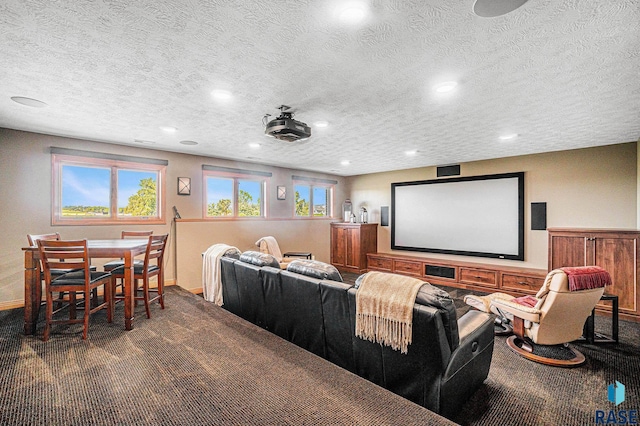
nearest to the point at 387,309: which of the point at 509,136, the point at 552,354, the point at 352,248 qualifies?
the point at 552,354

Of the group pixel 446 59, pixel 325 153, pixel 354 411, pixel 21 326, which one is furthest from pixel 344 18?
pixel 21 326

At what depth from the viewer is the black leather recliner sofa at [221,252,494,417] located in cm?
182

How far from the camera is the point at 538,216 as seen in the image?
5.20 meters

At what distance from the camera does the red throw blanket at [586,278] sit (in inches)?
102

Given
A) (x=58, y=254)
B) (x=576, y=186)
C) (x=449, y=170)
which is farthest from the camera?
(x=449, y=170)

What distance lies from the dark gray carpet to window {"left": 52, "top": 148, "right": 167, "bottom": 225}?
1.89m

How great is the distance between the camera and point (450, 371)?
1.84m

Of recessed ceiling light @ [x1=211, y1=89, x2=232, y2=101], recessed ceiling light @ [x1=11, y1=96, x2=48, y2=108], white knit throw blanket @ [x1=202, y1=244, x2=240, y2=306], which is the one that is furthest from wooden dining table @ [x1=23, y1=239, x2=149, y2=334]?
recessed ceiling light @ [x1=211, y1=89, x2=232, y2=101]

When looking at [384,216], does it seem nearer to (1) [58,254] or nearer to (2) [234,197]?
(2) [234,197]

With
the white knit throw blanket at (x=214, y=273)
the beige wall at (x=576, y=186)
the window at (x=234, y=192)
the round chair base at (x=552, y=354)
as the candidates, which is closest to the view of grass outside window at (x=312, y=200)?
the window at (x=234, y=192)

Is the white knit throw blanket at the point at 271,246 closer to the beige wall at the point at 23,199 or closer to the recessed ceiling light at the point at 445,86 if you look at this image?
the beige wall at the point at 23,199

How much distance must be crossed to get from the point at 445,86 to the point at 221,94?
194 cm

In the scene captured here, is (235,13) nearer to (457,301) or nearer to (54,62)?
(54,62)

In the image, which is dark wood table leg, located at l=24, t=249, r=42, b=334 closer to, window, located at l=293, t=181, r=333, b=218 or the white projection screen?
window, located at l=293, t=181, r=333, b=218
